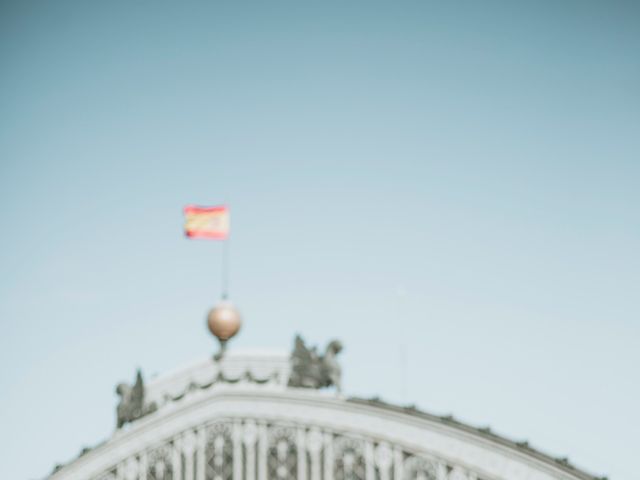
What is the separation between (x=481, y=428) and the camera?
118 feet

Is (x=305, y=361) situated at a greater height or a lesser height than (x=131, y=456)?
greater

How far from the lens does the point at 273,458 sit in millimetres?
38938

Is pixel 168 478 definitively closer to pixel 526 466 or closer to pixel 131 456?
pixel 131 456

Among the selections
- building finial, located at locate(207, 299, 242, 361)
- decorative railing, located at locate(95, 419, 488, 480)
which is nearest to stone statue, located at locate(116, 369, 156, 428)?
decorative railing, located at locate(95, 419, 488, 480)

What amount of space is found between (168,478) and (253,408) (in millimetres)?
3880

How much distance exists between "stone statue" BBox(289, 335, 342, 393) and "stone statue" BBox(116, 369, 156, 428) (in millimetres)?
5822

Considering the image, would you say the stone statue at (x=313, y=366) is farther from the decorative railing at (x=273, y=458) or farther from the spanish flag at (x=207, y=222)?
the spanish flag at (x=207, y=222)

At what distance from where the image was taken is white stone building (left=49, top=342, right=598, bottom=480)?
119 ft

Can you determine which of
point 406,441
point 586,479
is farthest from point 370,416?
point 586,479

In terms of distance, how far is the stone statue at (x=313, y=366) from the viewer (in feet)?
130

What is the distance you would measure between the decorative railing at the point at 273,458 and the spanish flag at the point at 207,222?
299 inches

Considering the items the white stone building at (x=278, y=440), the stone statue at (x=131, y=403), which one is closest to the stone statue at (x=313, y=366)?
the white stone building at (x=278, y=440)

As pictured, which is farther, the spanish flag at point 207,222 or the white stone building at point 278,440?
the spanish flag at point 207,222

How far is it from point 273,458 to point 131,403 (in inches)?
257
